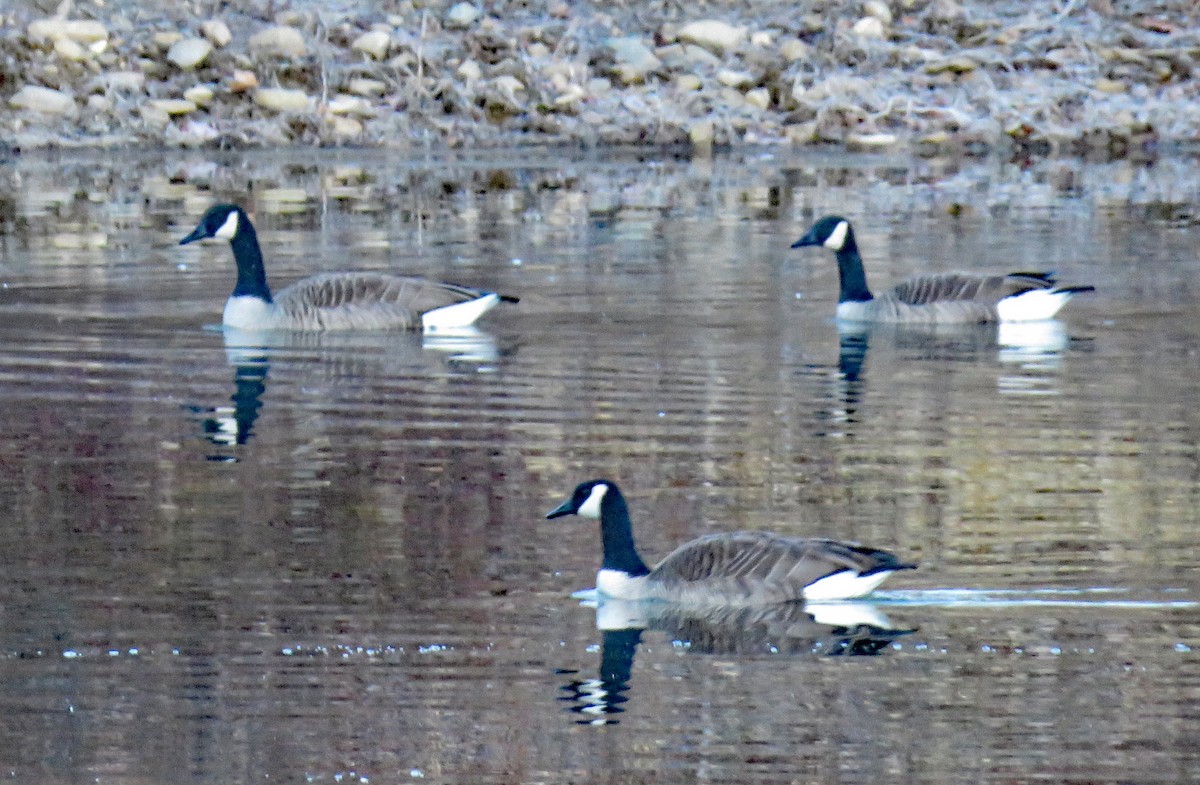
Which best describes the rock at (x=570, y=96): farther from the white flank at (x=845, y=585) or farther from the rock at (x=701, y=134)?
the white flank at (x=845, y=585)

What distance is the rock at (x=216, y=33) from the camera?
35250mm

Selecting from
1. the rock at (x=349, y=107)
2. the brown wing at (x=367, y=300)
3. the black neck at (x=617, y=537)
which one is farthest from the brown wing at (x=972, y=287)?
the rock at (x=349, y=107)

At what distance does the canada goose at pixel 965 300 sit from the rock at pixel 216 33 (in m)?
19.9

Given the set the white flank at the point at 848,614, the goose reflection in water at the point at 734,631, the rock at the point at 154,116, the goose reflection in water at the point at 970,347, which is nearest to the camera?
the goose reflection in water at the point at 734,631

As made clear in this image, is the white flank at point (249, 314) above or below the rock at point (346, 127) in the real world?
below

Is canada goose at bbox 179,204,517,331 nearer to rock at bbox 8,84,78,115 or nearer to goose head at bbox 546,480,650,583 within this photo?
goose head at bbox 546,480,650,583

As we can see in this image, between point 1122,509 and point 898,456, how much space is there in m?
1.48

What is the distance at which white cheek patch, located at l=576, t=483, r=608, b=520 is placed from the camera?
9.12 m

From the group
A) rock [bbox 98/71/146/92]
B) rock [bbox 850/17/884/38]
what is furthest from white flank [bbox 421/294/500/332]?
rock [bbox 850/17/884/38]

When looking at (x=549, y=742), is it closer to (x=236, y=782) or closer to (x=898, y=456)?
(x=236, y=782)

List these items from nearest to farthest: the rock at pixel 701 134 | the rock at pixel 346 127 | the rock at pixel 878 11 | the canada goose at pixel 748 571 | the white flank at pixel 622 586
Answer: the canada goose at pixel 748 571
the white flank at pixel 622 586
the rock at pixel 346 127
the rock at pixel 701 134
the rock at pixel 878 11

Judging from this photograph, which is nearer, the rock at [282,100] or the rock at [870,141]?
the rock at [282,100]

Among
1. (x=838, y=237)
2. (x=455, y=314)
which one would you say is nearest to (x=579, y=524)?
(x=455, y=314)

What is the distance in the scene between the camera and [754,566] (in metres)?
8.79
